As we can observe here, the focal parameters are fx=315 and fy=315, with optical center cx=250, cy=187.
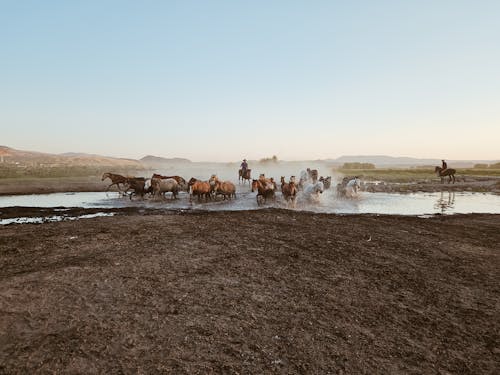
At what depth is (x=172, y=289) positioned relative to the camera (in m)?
5.87

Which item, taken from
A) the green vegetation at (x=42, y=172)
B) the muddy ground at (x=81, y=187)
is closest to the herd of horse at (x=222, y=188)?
the muddy ground at (x=81, y=187)

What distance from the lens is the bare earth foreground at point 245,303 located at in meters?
3.93

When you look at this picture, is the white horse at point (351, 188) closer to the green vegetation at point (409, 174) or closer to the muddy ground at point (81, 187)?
the muddy ground at point (81, 187)

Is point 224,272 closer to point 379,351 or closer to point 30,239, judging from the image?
point 379,351

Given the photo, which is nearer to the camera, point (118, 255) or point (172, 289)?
point (172, 289)

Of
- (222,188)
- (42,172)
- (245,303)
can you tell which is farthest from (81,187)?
(245,303)

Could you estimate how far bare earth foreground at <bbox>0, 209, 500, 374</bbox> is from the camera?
12.9ft

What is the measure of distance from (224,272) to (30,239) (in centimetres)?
635

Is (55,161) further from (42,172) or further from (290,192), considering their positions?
(290,192)

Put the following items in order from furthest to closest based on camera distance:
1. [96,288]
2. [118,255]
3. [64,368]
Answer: [118,255] → [96,288] → [64,368]

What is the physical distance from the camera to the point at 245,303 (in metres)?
5.40

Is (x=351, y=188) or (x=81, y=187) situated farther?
(x=81, y=187)

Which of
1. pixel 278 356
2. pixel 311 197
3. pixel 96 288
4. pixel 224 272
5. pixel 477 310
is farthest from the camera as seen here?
pixel 311 197

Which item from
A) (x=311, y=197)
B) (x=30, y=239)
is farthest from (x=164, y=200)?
(x=30, y=239)
